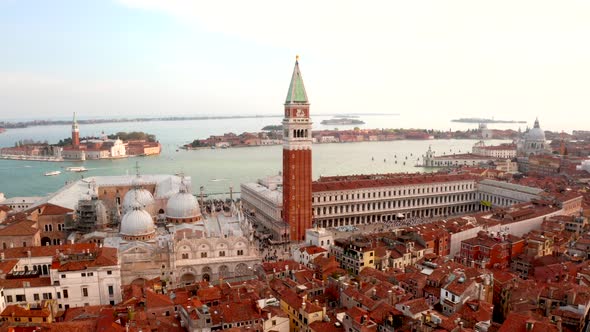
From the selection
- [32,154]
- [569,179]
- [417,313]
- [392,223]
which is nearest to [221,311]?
[417,313]

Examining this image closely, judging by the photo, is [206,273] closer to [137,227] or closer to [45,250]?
[137,227]

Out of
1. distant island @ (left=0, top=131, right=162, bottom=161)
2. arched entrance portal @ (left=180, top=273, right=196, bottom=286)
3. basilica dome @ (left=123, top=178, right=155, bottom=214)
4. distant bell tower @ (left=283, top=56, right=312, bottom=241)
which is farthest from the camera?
distant island @ (left=0, top=131, right=162, bottom=161)

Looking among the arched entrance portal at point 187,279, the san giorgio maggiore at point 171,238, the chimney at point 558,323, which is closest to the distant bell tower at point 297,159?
the san giorgio maggiore at point 171,238

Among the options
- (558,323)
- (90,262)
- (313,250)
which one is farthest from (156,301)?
(558,323)

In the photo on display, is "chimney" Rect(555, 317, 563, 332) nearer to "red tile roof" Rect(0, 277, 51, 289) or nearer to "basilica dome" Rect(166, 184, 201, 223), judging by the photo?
"red tile roof" Rect(0, 277, 51, 289)

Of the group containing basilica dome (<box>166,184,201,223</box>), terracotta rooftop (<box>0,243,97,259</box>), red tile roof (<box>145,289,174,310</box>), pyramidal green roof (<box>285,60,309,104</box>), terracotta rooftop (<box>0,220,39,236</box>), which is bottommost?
red tile roof (<box>145,289,174,310</box>)

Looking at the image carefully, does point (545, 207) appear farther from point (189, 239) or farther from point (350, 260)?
point (189, 239)

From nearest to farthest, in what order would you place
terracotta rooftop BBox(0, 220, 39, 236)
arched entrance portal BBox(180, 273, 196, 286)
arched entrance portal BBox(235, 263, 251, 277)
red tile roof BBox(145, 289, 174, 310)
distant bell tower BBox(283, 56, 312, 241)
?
red tile roof BBox(145, 289, 174, 310)
arched entrance portal BBox(180, 273, 196, 286)
arched entrance portal BBox(235, 263, 251, 277)
terracotta rooftop BBox(0, 220, 39, 236)
distant bell tower BBox(283, 56, 312, 241)

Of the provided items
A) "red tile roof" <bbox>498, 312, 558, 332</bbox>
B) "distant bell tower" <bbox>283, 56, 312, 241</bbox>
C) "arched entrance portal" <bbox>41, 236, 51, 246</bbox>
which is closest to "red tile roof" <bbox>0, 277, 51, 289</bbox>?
"arched entrance portal" <bbox>41, 236, 51, 246</bbox>
